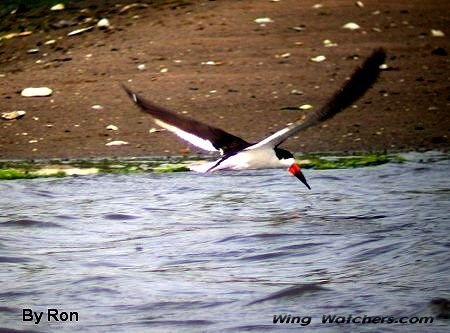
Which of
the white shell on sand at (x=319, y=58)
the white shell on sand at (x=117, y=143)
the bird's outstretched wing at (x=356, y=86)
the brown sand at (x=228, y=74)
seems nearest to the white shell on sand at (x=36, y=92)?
the brown sand at (x=228, y=74)

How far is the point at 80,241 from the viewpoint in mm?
8367

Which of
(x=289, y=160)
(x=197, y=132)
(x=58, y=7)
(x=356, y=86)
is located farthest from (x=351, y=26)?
(x=356, y=86)

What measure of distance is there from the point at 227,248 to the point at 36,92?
202 inches

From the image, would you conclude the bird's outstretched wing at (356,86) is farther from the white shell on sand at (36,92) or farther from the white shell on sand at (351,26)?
the white shell on sand at (351,26)

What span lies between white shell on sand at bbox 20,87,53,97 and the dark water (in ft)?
7.64

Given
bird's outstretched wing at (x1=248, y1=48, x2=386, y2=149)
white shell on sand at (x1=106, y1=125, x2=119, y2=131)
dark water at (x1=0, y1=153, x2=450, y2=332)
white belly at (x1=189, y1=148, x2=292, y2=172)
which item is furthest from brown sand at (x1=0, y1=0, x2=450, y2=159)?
bird's outstretched wing at (x1=248, y1=48, x2=386, y2=149)

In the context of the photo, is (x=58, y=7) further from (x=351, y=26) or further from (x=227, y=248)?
(x=227, y=248)

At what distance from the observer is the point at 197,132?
8789mm

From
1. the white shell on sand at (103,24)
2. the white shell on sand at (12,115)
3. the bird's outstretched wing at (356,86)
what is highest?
the bird's outstretched wing at (356,86)

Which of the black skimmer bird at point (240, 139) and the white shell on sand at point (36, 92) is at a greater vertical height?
the black skimmer bird at point (240, 139)

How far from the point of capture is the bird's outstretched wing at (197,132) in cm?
879

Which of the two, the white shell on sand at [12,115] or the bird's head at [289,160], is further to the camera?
the white shell on sand at [12,115]

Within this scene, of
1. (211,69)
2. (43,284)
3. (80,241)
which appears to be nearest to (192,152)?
(211,69)

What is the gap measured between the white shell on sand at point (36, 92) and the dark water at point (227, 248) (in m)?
2.33
